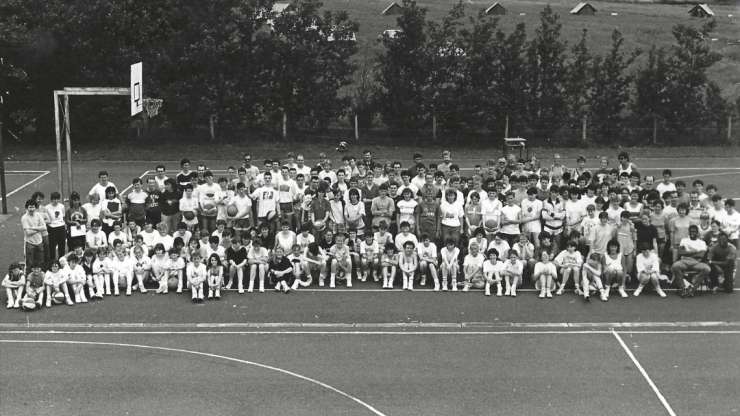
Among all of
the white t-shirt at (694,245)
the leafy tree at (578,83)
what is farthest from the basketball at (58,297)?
the leafy tree at (578,83)

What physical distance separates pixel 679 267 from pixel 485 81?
2035 centimetres

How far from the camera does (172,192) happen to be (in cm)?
2141

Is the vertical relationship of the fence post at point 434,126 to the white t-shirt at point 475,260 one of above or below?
above

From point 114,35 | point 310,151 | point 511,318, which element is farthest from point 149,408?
point 114,35

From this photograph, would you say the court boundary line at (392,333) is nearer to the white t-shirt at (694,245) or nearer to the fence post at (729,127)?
the white t-shirt at (694,245)

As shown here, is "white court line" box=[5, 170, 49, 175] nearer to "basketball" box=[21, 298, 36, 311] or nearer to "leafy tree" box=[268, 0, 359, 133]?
"leafy tree" box=[268, 0, 359, 133]

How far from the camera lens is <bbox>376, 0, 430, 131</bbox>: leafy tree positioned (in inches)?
1508

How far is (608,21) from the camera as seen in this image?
61.2 m

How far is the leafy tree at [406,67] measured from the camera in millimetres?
38312

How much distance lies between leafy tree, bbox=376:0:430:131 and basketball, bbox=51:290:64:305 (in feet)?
Answer: 71.9

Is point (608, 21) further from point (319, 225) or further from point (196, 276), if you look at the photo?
point (196, 276)

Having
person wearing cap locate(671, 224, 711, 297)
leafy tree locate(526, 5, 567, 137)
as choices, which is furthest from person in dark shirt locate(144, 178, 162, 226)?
leafy tree locate(526, 5, 567, 137)

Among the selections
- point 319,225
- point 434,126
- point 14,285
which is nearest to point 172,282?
point 14,285

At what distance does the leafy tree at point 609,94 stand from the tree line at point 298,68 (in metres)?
0.06
